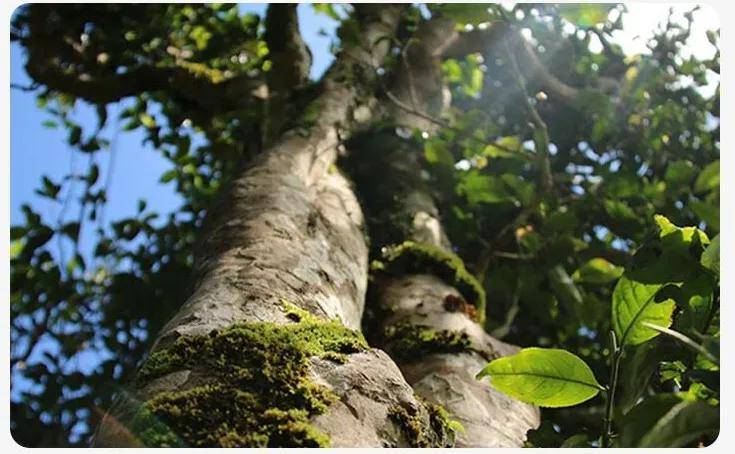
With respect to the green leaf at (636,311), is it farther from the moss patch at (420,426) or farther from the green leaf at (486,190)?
the green leaf at (486,190)

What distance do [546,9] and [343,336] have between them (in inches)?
85.1

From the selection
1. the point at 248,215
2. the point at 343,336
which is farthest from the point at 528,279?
the point at 343,336

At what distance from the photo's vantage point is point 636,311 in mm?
1208

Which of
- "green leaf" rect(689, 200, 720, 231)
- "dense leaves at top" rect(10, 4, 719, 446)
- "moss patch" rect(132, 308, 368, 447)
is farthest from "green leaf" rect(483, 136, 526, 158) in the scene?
"moss patch" rect(132, 308, 368, 447)

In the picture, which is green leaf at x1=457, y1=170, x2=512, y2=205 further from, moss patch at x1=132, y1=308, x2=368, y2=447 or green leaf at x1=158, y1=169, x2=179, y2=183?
green leaf at x1=158, y1=169, x2=179, y2=183

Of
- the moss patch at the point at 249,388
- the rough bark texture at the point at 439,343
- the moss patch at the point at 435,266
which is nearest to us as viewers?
the moss patch at the point at 249,388

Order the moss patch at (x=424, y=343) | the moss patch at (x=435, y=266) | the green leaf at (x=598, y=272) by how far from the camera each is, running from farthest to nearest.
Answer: the green leaf at (x=598, y=272) → the moss patch at (x=435, y=266) → the moss patch at (x=424, y=343)

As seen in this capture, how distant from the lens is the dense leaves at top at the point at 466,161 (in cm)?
322

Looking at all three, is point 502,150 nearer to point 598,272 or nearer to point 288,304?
point 598,272

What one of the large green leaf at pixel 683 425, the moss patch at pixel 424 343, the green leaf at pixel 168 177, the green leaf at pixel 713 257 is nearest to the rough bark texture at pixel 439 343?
the moss patch at pixel 424 343

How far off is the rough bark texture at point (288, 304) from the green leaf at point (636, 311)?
1.22 ft

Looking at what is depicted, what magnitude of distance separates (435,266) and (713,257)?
4.90 ft

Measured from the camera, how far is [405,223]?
2896 mm

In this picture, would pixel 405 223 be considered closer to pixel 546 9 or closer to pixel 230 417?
pixel 546 9
